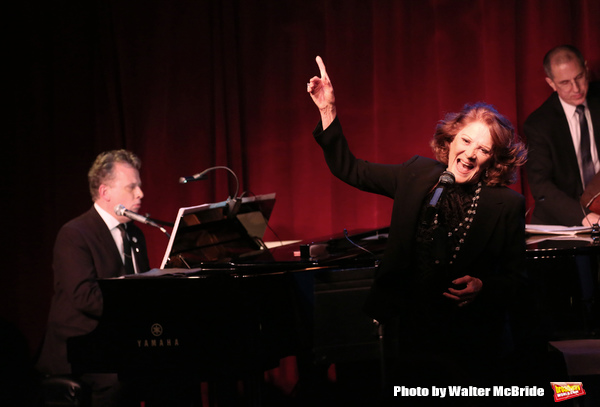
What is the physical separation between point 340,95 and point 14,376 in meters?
3.29

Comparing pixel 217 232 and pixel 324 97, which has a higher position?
pixel 324 97

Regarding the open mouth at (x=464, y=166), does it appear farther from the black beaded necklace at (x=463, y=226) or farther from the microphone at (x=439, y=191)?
the microphone at (x=439, y=191)

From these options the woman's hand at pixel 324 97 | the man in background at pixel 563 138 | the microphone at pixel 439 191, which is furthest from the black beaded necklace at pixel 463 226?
the man in background at pixel 563 138

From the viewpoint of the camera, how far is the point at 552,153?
13.6 ft

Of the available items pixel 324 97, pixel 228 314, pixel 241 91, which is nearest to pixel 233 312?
pixel 228 314

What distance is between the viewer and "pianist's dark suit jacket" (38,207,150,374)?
321cm

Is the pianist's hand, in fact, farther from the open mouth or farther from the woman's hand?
the woman's hand

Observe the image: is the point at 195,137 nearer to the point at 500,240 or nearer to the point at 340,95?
the point at 340,95

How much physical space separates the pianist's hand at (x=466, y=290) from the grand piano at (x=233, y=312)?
689 millimetres

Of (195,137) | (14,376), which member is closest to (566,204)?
(195,137)

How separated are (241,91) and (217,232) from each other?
1823 mm

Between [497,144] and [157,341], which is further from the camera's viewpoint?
[157,341]

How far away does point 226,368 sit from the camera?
2.66 metres

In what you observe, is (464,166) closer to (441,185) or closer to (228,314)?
(441,185)
